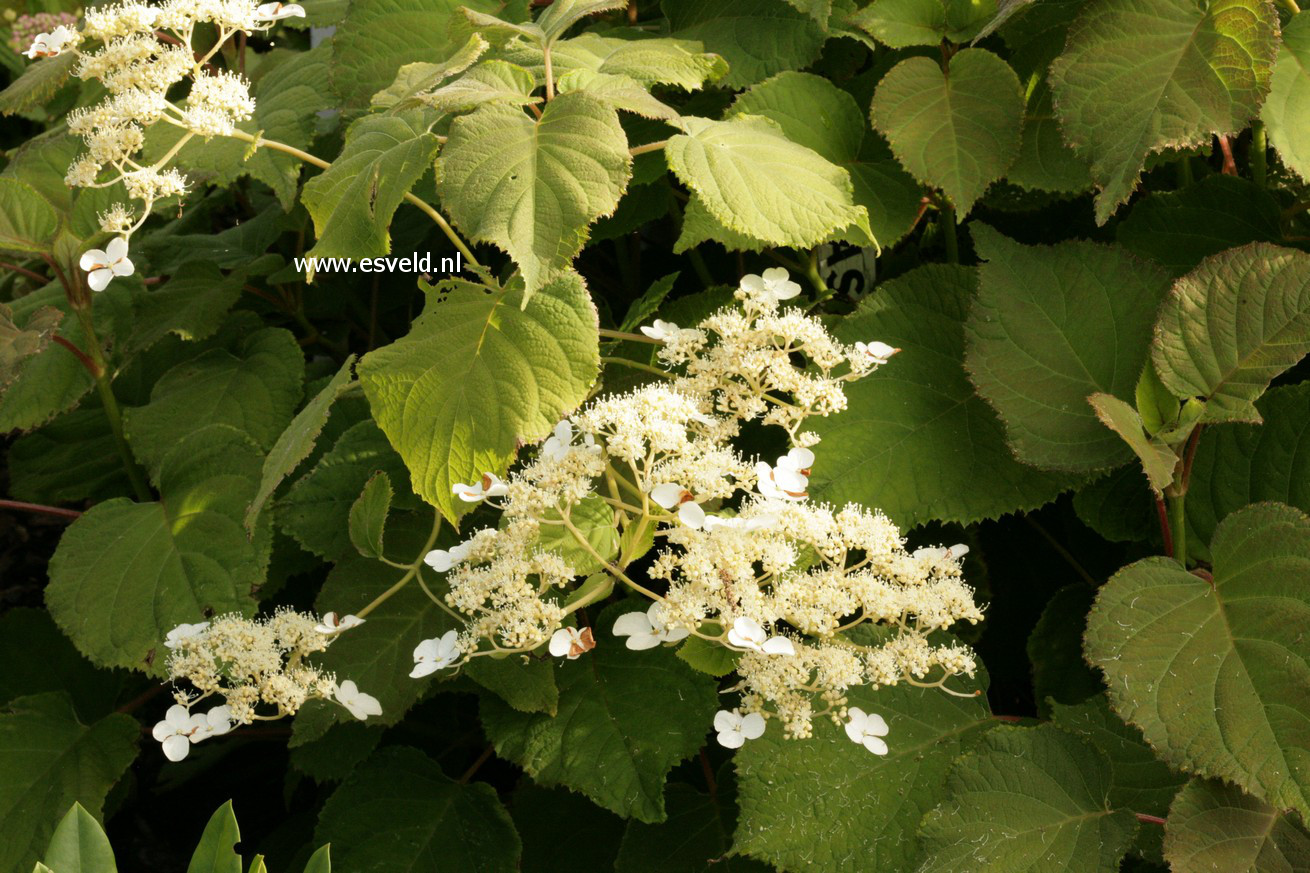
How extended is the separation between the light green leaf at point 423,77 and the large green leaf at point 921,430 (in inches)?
16.4

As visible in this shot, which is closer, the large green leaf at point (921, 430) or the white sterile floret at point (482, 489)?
the white sterile floret at point (482, 489)

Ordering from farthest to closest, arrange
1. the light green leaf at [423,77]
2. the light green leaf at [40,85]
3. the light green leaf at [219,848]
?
the light green leaf at [40,85] < the light green leaf at [423,77] < the light green leaf at [219,848]

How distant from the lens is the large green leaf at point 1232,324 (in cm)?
88


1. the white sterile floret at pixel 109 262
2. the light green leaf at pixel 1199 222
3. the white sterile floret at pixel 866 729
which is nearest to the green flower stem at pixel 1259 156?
the light green leaf at pixel 1199 222

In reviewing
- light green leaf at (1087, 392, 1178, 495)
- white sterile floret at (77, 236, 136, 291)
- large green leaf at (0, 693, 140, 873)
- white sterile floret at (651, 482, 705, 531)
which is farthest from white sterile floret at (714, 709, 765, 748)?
large green leaf at (0, 693, 140, 873)

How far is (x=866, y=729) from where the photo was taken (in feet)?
2.43

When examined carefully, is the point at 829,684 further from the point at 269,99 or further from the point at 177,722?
the point at 269,99

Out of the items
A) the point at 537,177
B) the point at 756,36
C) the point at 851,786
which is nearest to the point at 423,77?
the point at 537,177

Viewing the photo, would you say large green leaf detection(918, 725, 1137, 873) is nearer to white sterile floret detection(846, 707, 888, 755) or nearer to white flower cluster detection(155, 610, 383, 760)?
white sterile floret detection(846, 707, 888, 755)

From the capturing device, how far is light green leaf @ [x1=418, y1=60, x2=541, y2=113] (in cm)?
81

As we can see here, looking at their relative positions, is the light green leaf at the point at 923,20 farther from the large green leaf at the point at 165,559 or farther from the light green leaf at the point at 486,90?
the large green leaf at the point at 165,559

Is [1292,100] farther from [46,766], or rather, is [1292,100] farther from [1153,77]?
[46,766]

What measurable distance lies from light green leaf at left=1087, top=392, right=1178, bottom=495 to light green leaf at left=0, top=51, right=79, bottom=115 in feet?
3.52

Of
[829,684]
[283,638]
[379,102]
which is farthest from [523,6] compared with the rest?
[829,684]
